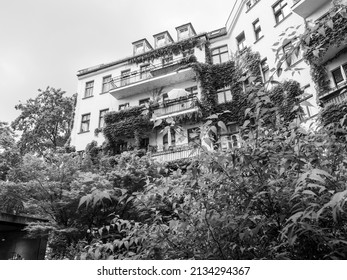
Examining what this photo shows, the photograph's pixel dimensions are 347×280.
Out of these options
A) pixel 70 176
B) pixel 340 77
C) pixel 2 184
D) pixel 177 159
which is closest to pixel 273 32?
pixel 340 77

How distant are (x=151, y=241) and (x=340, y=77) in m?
14.3

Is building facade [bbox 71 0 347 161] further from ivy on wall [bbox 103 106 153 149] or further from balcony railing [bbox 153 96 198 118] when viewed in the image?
ivy on wall [bbox 103 106 153 149]

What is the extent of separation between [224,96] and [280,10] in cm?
617

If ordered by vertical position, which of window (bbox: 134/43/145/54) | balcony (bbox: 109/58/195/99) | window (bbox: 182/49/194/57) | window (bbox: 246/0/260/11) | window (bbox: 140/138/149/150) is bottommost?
window (bbox: 140/138/149/150)

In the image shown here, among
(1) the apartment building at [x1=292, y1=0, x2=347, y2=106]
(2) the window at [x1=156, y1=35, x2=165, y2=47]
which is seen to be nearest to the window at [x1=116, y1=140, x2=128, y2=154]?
(2) the window at [x1=156, y1=35, x2=165, y2=47]

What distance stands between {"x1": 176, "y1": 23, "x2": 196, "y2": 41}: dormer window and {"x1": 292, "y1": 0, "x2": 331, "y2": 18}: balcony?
9.62 meters

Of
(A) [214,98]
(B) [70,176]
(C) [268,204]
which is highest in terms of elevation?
(A) [214,98]

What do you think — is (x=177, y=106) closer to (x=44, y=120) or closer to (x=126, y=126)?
(x=126, y=126)

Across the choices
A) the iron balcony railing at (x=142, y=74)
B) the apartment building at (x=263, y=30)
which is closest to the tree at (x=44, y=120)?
the iron balcony railing at (x=142, y=74)

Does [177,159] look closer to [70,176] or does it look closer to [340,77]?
[70,176]

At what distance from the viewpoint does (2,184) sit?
490 inches

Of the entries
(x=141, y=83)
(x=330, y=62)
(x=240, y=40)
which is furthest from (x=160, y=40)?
(x=330, y=62)

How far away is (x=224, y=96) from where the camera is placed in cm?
1930

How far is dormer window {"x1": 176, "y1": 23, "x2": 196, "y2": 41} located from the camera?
75.3 feet
